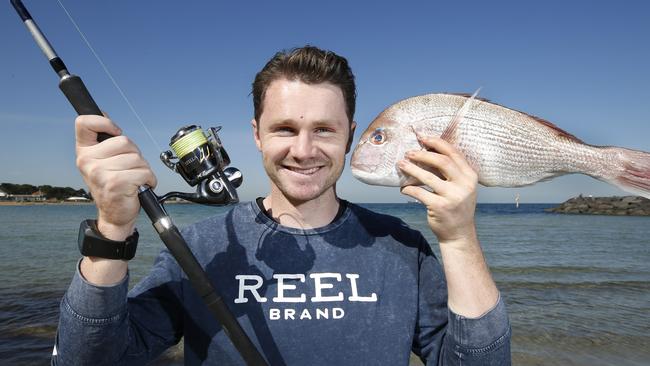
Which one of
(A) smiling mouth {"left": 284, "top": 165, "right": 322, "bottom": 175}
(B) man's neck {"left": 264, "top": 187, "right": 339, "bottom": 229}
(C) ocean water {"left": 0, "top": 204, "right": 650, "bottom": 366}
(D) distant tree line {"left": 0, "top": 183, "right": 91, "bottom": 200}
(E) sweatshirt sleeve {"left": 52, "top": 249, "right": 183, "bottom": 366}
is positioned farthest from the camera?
(D) distant tree line {"left": 0, "top": 183, "right": 91, "bottom": 200}

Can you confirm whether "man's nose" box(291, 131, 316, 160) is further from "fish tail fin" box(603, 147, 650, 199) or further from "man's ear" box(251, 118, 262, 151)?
"fish tail fin" box(603, 147, 650, 199)

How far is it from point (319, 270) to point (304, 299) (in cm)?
16

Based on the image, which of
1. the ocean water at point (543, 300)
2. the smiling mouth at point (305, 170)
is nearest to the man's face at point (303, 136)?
the smiling mouth at point (305, 170)

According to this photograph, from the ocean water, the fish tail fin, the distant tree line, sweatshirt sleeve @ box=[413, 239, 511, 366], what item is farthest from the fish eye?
the distant tree line

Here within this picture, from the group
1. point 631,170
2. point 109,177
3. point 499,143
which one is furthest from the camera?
point 499,143

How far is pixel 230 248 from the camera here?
2.11 m

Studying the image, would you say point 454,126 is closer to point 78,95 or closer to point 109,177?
point 109,177

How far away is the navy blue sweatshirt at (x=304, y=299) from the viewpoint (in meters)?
1.92

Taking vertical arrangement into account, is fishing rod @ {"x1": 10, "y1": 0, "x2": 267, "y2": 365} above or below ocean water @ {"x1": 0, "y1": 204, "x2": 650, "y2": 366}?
above

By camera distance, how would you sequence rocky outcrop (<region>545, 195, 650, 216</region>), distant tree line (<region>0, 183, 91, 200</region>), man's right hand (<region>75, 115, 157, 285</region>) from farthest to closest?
1. distant tree line (<region>0, 183, 91, 200</region>)
2. rocky outcrop (<region>545, 195, 650, 216</region>)
3. man's right hand (<region>75, 115, 157, 285</region>)

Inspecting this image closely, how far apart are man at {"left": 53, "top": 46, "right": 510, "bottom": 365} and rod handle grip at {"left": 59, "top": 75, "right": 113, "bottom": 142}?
2.16ft

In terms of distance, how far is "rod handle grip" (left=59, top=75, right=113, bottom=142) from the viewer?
1636 millimetres

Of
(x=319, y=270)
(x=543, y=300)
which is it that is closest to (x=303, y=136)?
(x=319, y=270)

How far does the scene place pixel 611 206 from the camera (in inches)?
2218
